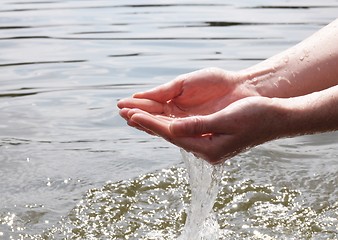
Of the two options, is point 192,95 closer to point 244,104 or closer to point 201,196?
point 201,196

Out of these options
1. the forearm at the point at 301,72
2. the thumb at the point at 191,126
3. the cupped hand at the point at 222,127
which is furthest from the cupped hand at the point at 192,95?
the thumb at the point at 191,126

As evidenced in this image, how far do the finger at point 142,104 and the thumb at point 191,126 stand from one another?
0.53m

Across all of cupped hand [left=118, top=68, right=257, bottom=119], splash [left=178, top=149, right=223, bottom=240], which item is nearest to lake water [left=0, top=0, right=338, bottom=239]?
splash [left=178, top=149, right=223, bottom=240]

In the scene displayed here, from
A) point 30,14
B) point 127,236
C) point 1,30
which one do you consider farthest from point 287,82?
point 30,14

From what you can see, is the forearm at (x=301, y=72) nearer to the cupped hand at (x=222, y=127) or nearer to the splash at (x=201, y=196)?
the splash at (x=201, y=196)

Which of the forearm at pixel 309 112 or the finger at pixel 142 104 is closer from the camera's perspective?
the forearm at pixel 309 112

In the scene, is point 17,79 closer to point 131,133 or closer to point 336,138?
point 131,133

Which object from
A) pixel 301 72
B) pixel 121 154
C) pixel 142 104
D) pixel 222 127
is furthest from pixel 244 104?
pixel 121 154

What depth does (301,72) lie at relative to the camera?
3340 mm

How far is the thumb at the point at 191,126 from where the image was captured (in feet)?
8.29

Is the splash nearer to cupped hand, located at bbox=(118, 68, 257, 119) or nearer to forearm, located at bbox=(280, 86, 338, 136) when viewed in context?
cupped hand, located at bbox=(118, 68, 257, 119)

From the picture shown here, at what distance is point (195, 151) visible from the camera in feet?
8.64

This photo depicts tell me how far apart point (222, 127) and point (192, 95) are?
0.65 metres

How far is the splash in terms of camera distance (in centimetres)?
324
